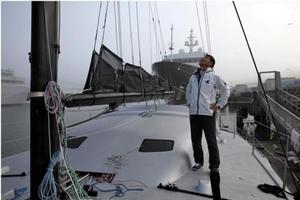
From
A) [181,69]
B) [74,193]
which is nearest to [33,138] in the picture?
[74,193]

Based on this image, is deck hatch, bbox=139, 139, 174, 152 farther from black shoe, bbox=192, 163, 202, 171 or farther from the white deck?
black shoe, bbox=192, 163, 202, 171

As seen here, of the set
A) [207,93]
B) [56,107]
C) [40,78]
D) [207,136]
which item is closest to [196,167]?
[207,136]

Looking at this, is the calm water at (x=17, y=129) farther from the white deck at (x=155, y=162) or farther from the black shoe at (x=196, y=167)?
the black shoe at (x=196, y=167)

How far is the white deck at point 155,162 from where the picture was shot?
3.11 metres

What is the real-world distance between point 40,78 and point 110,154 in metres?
1.95

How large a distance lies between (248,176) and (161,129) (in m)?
1.48

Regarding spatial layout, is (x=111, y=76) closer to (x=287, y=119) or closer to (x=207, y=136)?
(x=207, y=136)

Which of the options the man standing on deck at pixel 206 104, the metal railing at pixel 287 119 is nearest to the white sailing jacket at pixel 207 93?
the man standing on deck at pixel 206 104

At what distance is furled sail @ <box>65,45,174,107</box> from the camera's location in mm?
2968

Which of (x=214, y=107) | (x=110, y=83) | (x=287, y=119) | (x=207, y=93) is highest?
(x=110, y=83)

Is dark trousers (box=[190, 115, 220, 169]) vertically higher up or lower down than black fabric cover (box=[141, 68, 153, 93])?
lower down

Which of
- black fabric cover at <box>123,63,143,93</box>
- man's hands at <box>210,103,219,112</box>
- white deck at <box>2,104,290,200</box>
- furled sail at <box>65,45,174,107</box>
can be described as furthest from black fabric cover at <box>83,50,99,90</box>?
man's hands at <box>210,103,219,112</box>

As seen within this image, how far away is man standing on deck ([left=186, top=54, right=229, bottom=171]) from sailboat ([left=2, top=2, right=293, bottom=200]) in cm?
24

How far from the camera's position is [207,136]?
3.60 metres
